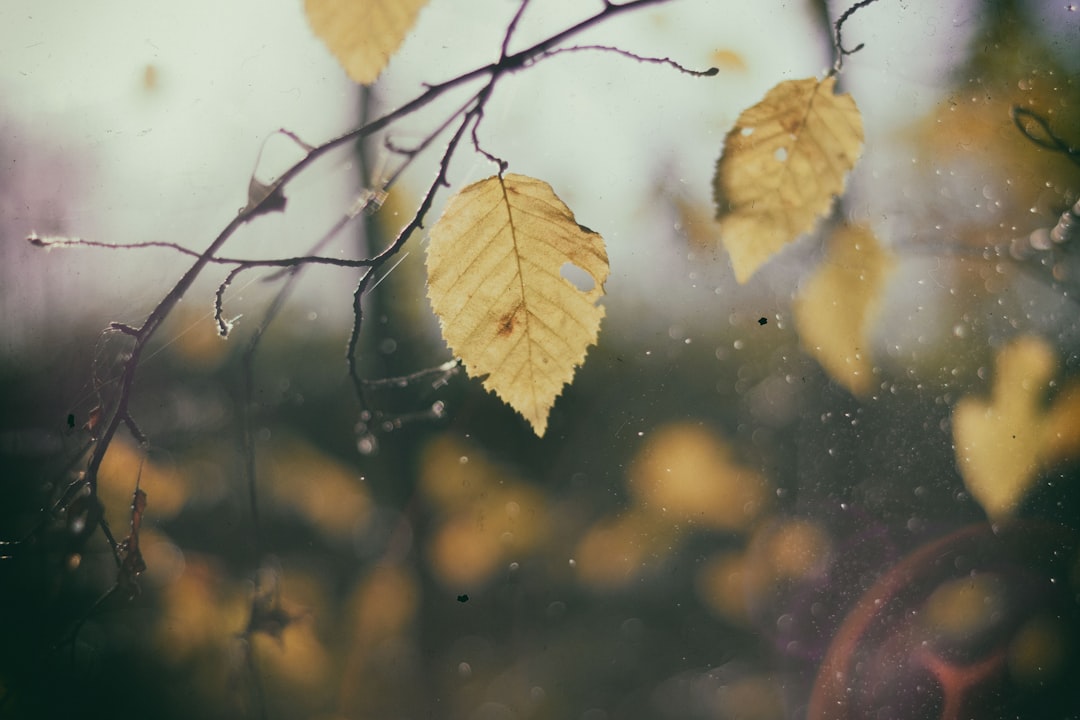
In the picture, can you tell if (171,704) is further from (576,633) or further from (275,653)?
(576,633)

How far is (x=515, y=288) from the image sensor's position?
0.19 m

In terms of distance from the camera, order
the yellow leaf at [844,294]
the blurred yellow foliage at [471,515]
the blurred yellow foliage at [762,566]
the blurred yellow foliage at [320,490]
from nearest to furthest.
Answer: the yellow leaf at [844,294]
the blurred yellow foliage at [762,566]
the blurred yellow foliage at [471,515]
the blurred yellow foliage at [320,490]

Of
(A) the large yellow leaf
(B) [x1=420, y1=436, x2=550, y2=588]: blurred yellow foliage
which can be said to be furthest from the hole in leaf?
(B) [x1=420, y1=436, x2=550, y2=588]: blurred yellow foliage

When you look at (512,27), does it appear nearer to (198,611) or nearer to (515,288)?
(515,288)

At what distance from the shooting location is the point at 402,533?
1.03 m

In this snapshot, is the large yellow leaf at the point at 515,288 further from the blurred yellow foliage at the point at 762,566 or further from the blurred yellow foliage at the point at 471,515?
the blurred yellow foliage at the point at 471,515

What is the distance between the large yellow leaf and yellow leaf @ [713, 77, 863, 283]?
47 millimetres

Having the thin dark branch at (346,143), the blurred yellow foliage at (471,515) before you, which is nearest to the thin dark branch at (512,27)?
the thin dark branch at (346,143)

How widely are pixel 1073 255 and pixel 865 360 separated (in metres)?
0.17

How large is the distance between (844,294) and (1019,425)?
9.5 inches

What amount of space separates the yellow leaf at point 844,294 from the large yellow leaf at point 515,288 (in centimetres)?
25

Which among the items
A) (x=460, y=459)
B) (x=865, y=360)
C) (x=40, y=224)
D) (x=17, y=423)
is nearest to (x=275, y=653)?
(x=460, y=459)

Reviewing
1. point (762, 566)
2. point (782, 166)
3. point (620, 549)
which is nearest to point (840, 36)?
point (782, 166)

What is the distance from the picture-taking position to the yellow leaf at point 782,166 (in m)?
0.20
